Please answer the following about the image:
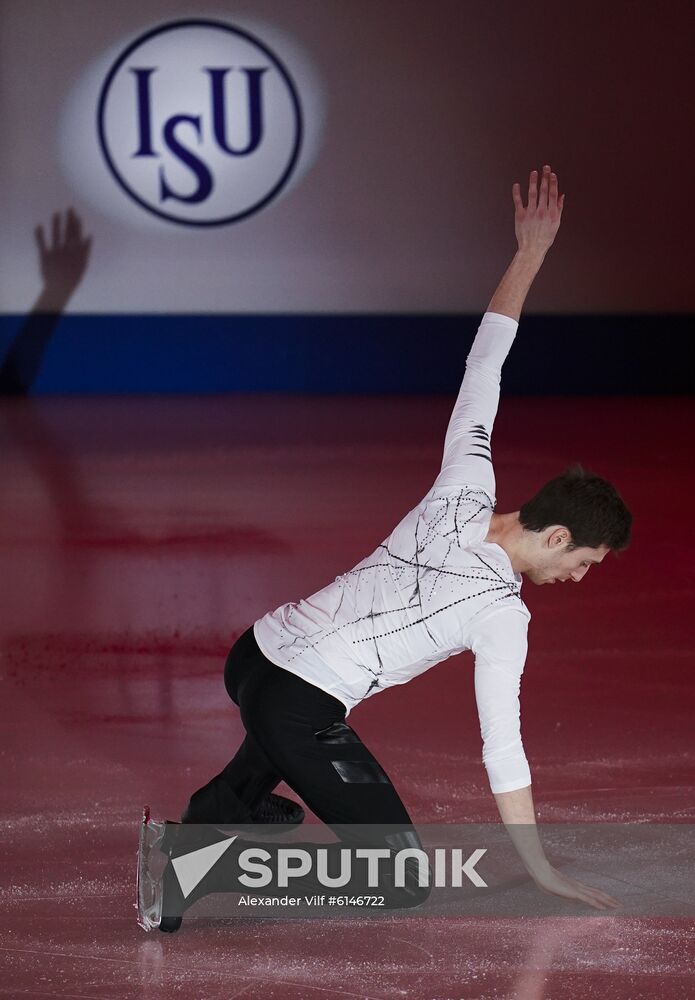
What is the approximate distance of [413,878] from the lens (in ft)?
9.87

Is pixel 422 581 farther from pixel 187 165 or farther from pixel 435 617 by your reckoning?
pixel 187 165

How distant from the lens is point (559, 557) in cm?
285

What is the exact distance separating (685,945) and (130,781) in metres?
1.58

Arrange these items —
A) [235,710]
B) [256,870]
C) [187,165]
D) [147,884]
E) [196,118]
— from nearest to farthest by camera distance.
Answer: [147,884]
[256,870]
[235,710]
[196,118]
[187,165]

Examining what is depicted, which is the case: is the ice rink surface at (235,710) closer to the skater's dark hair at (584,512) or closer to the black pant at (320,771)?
the black pant at (320,771)

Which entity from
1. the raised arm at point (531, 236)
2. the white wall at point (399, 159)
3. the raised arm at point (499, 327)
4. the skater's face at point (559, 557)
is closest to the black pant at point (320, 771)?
the skater's face at point (559, 557)

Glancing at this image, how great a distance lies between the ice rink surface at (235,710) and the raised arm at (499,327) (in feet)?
3.39

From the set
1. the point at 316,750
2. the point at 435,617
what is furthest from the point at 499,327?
the point at 316,750

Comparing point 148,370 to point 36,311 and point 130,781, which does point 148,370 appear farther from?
point 130,781

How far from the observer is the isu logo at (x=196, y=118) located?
36.3 ft

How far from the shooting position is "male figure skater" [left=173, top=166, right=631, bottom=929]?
2.78 meters

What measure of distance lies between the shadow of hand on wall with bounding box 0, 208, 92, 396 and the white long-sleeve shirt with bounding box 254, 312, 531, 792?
28.5ft

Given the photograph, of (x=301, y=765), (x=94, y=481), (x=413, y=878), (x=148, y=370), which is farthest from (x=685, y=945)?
(x=148, y=370)

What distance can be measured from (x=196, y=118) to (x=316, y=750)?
890 cm
